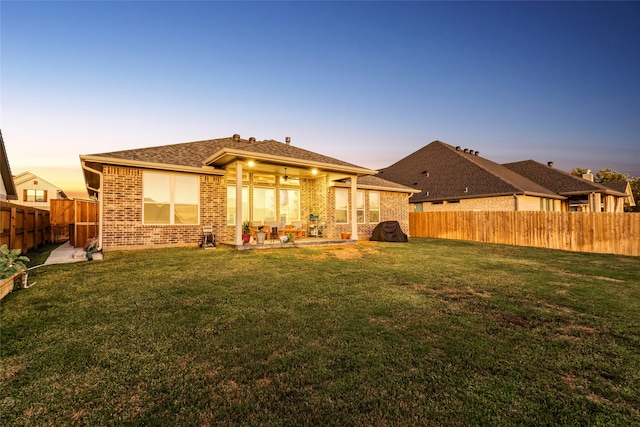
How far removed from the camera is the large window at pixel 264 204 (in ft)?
42.6

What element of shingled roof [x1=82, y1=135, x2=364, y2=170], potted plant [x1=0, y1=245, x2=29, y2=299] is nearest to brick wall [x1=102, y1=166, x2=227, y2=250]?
Result: shingled roof [x1=82, y1=135, x2=364, y2=170]

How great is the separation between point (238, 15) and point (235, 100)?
5151mm

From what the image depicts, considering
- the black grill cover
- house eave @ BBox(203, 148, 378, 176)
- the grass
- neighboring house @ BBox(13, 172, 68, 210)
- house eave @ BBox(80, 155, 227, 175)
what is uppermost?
neighboring house @ BBox(13, 172, 68, 210)

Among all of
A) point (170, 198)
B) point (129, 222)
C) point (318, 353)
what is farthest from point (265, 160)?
point (318, 353)

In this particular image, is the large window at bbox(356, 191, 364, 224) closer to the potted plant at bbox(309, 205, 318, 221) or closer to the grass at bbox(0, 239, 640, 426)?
the potted plant at bbox(309, 205, 318, 221)

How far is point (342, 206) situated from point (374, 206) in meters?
2.37

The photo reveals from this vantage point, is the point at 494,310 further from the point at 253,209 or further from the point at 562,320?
the point at 253,209

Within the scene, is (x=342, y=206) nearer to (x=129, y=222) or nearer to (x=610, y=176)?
(x=129, y=222)

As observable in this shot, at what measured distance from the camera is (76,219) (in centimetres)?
1119

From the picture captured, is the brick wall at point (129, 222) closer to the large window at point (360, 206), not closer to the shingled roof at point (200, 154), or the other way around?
the shingled roof at point (200, 154)

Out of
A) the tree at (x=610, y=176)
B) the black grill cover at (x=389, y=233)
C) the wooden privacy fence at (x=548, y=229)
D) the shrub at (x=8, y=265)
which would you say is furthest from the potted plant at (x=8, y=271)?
the tree at (x=610, y=176)

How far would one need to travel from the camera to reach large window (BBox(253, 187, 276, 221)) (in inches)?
511

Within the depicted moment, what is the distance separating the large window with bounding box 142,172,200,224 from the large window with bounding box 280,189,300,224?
13.3ft

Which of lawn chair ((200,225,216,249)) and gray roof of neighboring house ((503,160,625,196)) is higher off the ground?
gray roof of neighboring house ((503,160,625,196))
